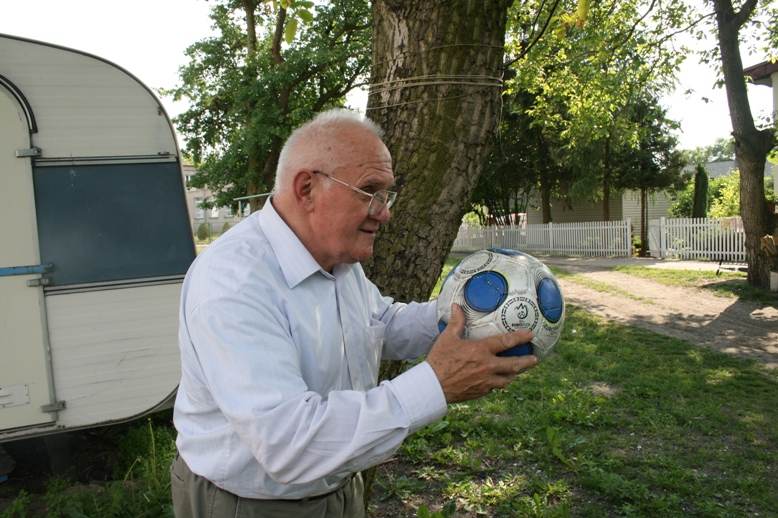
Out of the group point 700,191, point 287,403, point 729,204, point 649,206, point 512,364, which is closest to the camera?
point 287,403

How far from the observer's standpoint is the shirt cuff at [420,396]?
5.44ft

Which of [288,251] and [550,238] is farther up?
[288,251]

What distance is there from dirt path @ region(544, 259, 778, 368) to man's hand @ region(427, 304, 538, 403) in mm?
7332

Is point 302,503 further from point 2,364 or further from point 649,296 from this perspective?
point 649,296

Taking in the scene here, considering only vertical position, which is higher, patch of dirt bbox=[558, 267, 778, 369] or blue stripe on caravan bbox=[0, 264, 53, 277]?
blue stripe on caravan bbox=[0, 264, 53, 277]

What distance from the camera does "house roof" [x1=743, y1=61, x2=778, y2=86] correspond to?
67.6 feet

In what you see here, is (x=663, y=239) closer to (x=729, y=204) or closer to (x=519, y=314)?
(x=729, y=204)

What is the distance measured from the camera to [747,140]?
13.0 meters

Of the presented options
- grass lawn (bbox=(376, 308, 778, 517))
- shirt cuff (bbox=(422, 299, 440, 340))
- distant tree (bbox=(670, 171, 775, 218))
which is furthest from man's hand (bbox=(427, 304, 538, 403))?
distant tree (bbox=(670, 171, 775, 218))

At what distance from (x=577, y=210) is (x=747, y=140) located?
2367 centimetres

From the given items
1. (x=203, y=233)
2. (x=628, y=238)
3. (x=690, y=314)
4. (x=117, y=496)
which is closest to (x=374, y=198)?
(x=117, y=496)

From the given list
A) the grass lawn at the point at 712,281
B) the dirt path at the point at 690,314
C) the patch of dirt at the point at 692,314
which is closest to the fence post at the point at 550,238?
the grass lawn at the point at 712,281

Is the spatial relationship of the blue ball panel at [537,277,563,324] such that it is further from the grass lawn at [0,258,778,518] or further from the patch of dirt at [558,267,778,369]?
the patch of dirt at [558,267,778,369]

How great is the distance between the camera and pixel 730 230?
1816 centimetres
